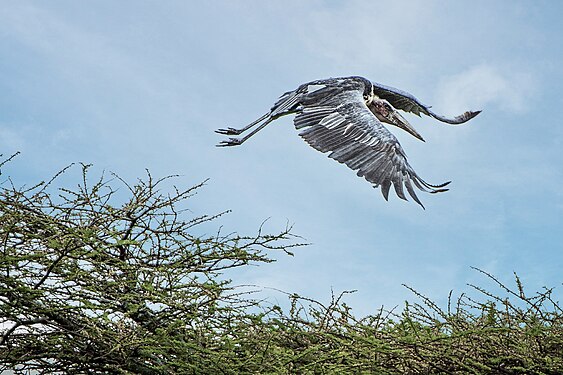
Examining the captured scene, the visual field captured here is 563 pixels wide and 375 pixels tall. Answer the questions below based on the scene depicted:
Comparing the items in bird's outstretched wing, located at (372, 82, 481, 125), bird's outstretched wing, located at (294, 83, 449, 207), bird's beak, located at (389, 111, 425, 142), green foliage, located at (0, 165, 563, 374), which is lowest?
green foliage, located at (0, 165, 563, 374)

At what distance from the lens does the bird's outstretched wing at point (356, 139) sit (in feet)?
11.7

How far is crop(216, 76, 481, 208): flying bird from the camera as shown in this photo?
3600 millimetres

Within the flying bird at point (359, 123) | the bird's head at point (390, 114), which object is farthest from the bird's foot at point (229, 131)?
the bird's head at point (390, 114)

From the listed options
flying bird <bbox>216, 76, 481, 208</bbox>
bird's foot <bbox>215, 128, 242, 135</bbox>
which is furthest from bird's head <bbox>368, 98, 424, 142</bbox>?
bird's foot <bbox>215, 128, 242, 135</bbox>

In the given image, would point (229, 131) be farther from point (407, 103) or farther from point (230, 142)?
point (407, 103)

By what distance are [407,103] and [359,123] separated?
1.16 meters

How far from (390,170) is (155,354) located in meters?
1.42

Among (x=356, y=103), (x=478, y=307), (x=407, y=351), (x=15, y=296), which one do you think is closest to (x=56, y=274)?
(x=15, y=296)

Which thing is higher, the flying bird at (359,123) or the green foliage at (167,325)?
the flying bird at (359,123)

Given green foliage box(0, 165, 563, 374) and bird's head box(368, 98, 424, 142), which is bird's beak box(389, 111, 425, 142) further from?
green foliage box(0, 165, 563, 374)

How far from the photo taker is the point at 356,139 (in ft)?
12.7

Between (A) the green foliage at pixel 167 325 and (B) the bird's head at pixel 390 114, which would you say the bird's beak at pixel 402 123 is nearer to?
(B) the bird's head at pixel 390 114

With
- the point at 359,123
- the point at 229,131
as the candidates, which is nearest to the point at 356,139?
the point at 359,123

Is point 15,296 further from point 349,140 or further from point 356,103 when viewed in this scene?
point 356,103
